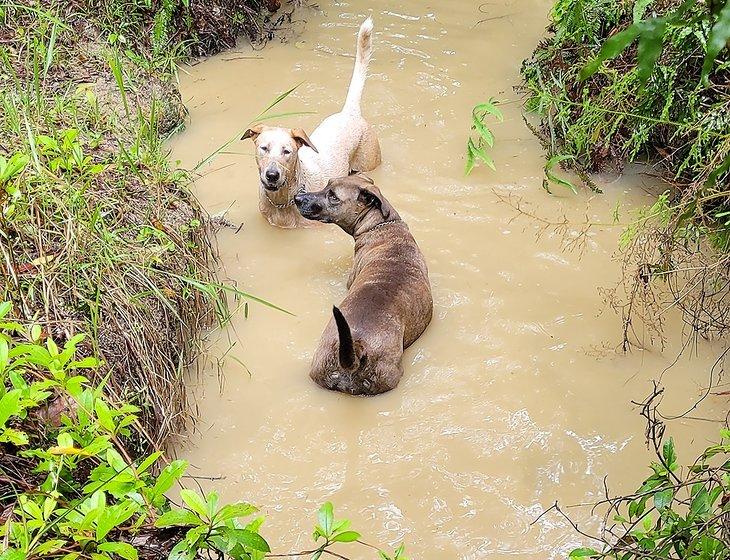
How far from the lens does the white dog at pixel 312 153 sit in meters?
5.03

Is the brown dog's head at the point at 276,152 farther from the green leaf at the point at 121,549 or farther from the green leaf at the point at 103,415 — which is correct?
the green leaf at the point at 121,549

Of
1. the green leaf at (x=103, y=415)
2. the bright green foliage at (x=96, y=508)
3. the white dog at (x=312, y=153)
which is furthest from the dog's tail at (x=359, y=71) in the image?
the green leaf at (x=103, y=415)

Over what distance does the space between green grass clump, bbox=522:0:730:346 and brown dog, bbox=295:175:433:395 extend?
114cm

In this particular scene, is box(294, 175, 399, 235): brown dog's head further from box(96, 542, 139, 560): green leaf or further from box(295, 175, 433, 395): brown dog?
box(96, 542, 139, 560): green leaf

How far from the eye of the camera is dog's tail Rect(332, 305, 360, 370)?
3.40 meters

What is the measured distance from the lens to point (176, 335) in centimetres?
381

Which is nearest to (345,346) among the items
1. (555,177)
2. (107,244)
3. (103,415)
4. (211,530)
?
(107,244)

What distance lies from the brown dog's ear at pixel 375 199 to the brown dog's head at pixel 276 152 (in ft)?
1.81

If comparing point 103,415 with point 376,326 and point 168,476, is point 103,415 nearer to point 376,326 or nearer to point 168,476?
point 168,476

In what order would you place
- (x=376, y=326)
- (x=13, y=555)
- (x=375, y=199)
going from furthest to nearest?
(x=375, y=199) → (x=376, y=326) → (x=13, y=555)

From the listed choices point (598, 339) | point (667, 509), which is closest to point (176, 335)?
point (598, 339)

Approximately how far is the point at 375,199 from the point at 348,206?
0.61 ft

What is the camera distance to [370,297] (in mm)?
4023

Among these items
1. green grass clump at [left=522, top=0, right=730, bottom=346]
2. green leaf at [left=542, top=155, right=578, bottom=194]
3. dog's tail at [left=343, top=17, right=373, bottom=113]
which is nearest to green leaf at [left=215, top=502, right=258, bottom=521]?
green grass clump at [left=522, top=0, right=730, bottom=346]
